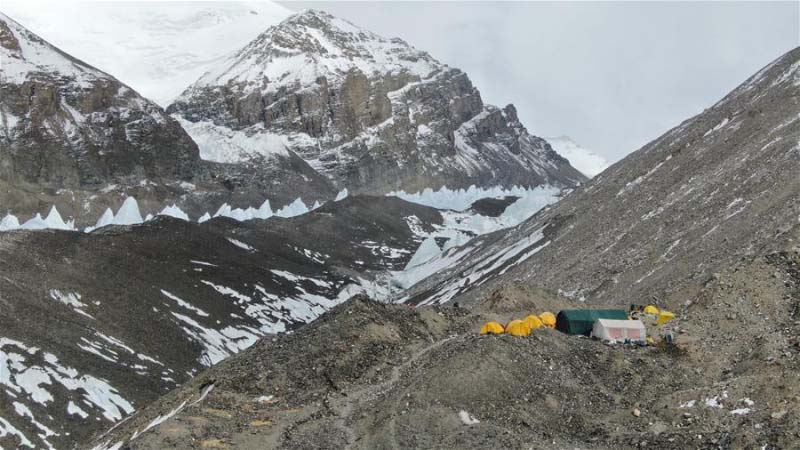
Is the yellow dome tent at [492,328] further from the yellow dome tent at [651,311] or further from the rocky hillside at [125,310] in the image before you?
the rocky hillside at [125,310]

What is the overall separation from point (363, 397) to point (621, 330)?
12036mm

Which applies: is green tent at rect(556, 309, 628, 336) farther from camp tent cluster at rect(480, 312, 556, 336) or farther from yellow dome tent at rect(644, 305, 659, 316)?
yellow dome tent at rect(644, 305, 659, 316)

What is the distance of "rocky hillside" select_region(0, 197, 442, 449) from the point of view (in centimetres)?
6756

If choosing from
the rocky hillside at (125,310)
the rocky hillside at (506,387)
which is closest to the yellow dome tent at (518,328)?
the rocky hillside at (506,387)

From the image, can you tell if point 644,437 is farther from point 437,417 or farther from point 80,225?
point 80,225

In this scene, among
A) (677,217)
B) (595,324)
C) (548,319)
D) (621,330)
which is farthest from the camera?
(677,217)

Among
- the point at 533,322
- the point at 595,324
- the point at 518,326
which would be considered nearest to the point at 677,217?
the point at 533,322

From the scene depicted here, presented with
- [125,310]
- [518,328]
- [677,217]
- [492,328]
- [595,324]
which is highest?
[677,217]

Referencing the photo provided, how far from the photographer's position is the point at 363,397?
3431cm

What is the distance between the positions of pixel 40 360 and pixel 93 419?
379 inches

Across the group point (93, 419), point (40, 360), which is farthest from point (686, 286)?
point (40, 360)

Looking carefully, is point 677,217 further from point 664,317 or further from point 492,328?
point 492,328

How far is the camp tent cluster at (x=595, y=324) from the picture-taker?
127 ft

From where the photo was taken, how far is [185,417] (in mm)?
32219
